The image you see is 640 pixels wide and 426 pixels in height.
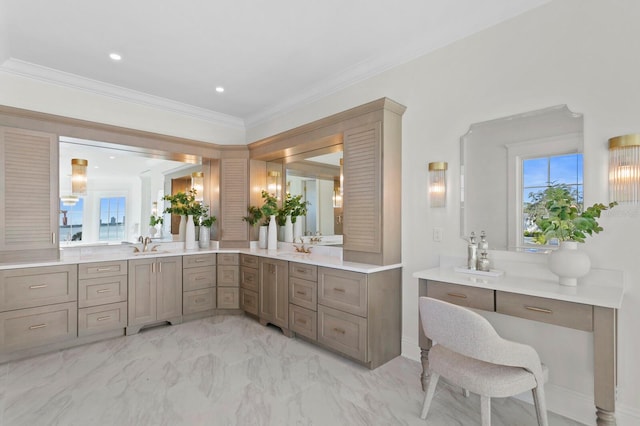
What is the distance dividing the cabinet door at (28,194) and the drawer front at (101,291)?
45 centimetres

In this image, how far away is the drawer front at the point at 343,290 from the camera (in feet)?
8.98

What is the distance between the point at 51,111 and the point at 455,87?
4064mm

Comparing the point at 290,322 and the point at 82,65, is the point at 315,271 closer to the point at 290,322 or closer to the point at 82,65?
the point at 290,322

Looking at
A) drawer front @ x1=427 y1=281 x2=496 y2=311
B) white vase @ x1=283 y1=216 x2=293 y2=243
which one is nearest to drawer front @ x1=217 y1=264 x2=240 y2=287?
white vase @ x1=283 y1=216 x2=293 y2=243

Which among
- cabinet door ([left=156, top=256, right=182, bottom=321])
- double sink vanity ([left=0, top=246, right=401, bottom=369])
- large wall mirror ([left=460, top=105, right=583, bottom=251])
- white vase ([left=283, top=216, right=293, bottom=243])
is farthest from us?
white vase ([left=283, top=216, right=293, bottom=243])

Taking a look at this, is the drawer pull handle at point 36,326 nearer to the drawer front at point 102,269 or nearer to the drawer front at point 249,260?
the drawer front at point 102,269

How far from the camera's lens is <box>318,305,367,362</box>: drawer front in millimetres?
2721

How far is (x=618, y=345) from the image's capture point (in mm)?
1934

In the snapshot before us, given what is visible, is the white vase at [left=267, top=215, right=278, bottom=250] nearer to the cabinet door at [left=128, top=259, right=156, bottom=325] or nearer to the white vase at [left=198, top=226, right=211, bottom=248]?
the white vase at [left=198, top=226, right=211, bottom=248]

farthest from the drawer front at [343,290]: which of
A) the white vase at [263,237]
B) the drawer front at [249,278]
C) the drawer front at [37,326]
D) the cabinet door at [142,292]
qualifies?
the drawer front at [37,326]

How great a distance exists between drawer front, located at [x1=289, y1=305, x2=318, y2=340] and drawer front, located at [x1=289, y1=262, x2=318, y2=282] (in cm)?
33

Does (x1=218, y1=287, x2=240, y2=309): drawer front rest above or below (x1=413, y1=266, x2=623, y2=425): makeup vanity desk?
below

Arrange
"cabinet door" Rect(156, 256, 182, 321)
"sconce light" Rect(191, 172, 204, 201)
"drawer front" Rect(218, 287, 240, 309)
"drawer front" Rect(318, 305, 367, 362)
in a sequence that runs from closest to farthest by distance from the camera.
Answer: "drawer front" Rect(318, 305, 367, 362) < "cabinet door" Rect(156, 256, 182, 321) < "drawer front" Rect(218, 287, 240, 309) < "sconce light" Rect(191, 172, 204, 201)

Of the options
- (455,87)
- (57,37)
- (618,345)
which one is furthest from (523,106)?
(57,37)
